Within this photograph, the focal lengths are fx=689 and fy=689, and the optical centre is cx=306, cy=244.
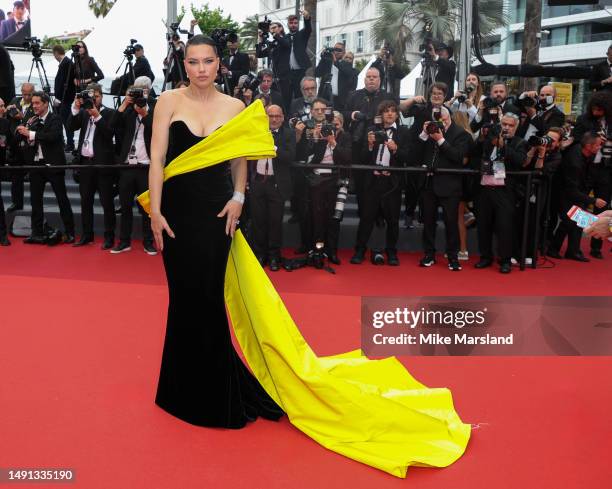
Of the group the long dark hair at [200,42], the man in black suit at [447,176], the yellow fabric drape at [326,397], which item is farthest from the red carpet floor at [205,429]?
the long dark hair at [200,42]

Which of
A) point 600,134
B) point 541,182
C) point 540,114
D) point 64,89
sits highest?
point 64,89

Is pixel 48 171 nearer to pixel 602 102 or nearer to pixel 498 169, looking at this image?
pixel 498 169

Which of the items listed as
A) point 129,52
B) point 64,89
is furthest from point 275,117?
point 64,89

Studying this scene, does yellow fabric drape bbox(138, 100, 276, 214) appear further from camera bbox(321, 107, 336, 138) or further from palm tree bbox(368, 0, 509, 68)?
palm tree bbox(368, 0, 509, 68)

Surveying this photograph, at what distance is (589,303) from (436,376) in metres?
2.59

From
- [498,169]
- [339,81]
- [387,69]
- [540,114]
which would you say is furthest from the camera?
[339,81]

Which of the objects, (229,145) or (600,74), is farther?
(600,74)

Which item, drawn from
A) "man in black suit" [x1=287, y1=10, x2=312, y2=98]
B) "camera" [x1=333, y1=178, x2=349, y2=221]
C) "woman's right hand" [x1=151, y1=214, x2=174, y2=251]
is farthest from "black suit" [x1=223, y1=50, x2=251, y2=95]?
"woman's right hand" [x1=151, y1=214, x2=174, y2=251]

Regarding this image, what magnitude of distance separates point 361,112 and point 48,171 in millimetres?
3668

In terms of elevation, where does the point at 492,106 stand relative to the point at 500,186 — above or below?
above

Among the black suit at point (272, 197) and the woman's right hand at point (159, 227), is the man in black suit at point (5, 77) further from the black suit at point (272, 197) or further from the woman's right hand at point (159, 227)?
the woman's right hand at point (159, 227)

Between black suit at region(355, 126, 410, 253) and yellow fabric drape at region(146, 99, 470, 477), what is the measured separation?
3.88 metres

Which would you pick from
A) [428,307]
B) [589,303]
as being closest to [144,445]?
[428,307]

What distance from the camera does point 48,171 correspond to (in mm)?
7988
